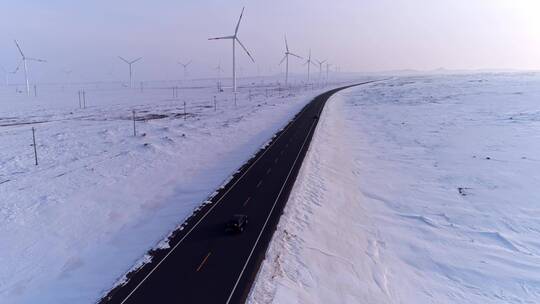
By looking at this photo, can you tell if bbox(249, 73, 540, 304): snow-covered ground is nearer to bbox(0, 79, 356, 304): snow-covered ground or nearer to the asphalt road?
the asphalt road

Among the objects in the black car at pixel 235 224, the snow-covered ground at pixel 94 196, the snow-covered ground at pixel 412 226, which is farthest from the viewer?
the black car at pixel 235 224

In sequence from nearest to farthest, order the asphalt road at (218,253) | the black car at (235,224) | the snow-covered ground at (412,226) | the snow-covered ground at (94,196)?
the asphalt road at (218,253)
the snow-covered ground at (412,226)
the snow-covered ground at (94,196)
the black car at (235,224)

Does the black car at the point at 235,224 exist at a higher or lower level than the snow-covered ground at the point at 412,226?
higher

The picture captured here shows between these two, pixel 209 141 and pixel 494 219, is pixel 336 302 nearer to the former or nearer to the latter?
pixel 494 219

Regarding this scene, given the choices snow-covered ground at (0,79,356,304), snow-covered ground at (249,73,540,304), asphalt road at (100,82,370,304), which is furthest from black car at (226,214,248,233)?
snow-covered ground at (0,79,356,304)

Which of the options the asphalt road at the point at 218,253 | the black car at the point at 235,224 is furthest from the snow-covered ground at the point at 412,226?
the black car at the point at 235,224

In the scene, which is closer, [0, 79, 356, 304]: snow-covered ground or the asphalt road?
the asphalt road

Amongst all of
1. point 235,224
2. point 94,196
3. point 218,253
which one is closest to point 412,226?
point 235,224

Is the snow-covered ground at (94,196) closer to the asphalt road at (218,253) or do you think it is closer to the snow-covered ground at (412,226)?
the asphalt road at (218,253)
